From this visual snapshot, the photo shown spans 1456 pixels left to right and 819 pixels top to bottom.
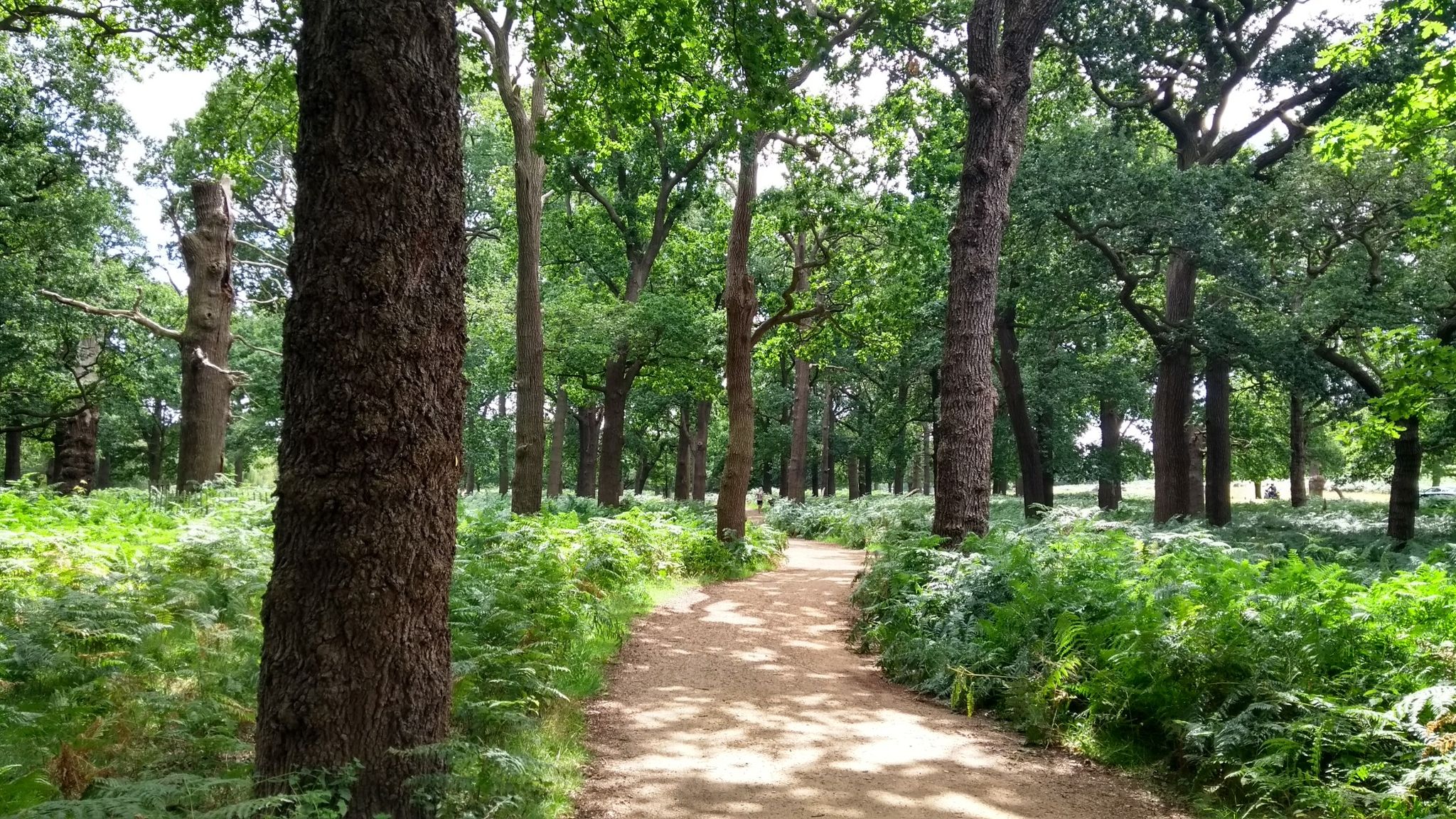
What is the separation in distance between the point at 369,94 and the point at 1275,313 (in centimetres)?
1688

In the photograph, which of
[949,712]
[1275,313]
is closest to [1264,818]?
[949,712]

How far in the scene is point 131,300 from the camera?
20016mm

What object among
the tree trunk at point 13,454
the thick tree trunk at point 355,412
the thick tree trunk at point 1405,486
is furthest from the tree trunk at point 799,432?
the tree trunk at point 13,454

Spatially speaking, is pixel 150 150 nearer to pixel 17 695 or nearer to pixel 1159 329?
pixel 17 695

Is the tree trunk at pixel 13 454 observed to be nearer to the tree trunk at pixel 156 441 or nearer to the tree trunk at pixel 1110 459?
the tree trunk at pixel 156 441

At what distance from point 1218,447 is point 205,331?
19660mm

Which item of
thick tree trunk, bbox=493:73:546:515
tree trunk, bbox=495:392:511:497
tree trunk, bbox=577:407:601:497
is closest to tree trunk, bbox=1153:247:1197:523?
thick tree trunk, bbox=493:73:546:515

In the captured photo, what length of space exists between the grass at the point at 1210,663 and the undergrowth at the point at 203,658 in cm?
309

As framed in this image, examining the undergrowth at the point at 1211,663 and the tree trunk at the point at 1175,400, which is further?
the tree trunk at the point at 1175,400

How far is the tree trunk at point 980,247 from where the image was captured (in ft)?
30.3

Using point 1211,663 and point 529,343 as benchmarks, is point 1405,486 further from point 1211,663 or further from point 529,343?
point 529,343

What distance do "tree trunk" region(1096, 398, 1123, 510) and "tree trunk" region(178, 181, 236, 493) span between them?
2214cm

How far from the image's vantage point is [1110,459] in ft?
82.5

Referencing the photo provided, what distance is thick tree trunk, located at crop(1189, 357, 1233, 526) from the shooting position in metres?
18.2
